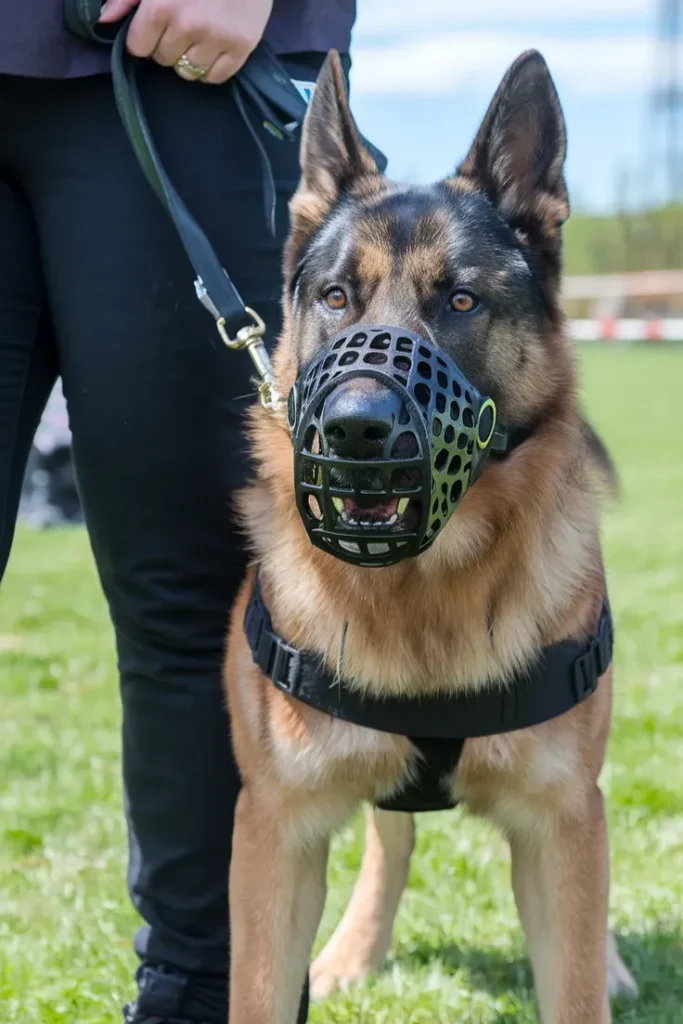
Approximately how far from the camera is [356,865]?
3.61 m

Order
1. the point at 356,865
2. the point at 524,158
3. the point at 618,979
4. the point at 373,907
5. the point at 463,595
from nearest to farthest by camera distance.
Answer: the point at 463,595, the point at 524,158, the point at 618,979, the point at 373,907, the point at 356,865

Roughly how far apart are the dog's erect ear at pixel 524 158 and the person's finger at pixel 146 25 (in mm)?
627

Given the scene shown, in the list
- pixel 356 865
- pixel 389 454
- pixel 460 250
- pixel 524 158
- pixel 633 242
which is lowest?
pixel 356 865

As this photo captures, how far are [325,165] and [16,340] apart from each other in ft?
2.34

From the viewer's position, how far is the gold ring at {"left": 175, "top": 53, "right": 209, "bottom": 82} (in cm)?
230

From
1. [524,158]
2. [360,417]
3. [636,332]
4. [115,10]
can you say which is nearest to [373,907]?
[360,417]

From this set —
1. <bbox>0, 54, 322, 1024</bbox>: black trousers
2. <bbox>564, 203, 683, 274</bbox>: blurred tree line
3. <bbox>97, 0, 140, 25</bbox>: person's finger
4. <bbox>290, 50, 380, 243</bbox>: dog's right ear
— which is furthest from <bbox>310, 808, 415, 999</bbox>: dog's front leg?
<bbox>564, 203, 683, 274</bbox>: blurred tree line

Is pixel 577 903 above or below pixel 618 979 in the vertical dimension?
above

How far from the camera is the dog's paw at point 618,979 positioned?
9.49ft

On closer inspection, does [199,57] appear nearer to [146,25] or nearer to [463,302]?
[146,25]

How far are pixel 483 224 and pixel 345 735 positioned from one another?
3.28ft

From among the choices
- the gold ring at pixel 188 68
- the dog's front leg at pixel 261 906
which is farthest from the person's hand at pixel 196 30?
the dog's front leg at pixel 261 906

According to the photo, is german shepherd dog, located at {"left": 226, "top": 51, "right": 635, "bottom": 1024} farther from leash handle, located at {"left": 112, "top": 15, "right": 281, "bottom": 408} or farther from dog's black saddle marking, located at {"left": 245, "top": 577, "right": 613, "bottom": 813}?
leash handle, located at {"left": 112, "top": 15, "right": 281, "bottom": 408}

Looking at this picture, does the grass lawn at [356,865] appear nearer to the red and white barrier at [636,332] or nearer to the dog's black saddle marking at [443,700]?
the dog's black saddle marking at [443,700]
